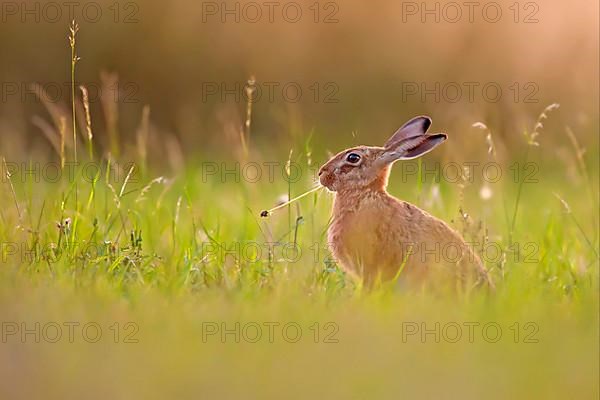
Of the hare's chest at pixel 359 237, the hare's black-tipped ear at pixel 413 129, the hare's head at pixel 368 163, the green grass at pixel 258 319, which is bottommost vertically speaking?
the green grass at pixel 258 319

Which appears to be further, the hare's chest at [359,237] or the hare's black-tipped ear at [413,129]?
the hare's black-tipped ear at [413,129]

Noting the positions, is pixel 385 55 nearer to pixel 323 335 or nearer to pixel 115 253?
pixel 115 253

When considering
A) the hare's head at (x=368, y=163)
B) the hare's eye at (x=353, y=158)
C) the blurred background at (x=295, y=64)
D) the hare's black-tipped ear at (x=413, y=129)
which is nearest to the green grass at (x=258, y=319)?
the hare's head at (x=368, y=163)

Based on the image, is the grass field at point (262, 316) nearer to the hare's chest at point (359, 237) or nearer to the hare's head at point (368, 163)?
the hare's chest at point (359, 237)

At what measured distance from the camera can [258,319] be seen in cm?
495

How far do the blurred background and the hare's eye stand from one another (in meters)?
6.16

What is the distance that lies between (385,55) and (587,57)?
248 cm

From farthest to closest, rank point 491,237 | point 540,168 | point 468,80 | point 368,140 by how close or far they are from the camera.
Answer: point 468,80
point 368,140
point 540,168
point 491,237

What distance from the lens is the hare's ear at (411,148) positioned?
255 inches

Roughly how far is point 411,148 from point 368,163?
27 cm

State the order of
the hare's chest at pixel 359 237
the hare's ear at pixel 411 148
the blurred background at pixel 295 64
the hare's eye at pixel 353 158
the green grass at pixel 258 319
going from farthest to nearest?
1. the blurred background at pixel 295 64
2. the hare's eye at pixel 353 158
3. the hare's ear at pixel 411 148
4. the hare's chest at pixel 359 237
5. the green grass at pixel 258 319

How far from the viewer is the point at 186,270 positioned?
19.1 feet

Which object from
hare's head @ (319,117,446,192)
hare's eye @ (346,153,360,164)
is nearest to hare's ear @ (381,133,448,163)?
hare's head @ (319,117,446,192)

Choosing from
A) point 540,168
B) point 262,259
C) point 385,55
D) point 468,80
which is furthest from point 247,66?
point 262,259
